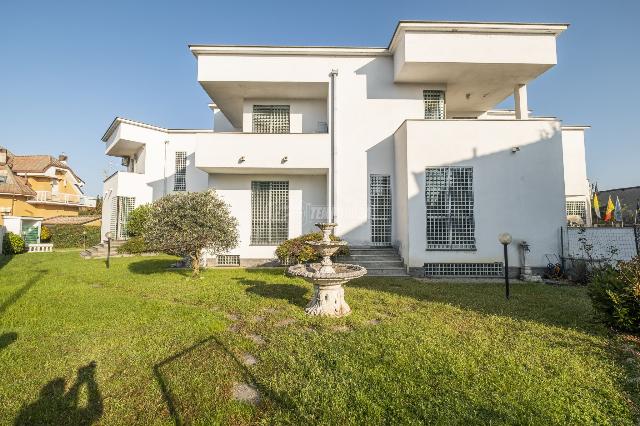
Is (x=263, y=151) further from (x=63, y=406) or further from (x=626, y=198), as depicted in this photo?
(x=626, y=198)

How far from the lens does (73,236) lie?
23.0 metres

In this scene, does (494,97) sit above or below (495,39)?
below

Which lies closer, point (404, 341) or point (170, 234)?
point (404, 341)

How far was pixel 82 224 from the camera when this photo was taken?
23.4m

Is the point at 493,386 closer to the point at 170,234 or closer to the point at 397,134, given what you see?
the point at 170,234

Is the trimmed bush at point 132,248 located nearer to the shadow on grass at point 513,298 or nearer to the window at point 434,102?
the shadow on grass at point 513,298

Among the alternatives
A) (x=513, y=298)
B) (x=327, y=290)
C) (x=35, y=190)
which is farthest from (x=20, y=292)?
(x=35, y=190)

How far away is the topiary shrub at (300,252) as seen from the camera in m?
10.5

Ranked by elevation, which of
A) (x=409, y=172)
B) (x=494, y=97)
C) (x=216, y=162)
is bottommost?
(x=409, y=172)

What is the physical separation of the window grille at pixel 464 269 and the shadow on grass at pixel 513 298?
1213 mm

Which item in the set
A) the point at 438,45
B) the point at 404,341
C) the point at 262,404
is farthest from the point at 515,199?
the point at 262,404

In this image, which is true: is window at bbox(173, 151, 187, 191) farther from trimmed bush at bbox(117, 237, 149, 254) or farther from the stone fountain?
the stone fountain

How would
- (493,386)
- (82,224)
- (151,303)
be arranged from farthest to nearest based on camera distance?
(82,224)
(151,303)
(493,386)

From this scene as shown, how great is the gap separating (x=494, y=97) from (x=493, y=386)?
15184 mm
